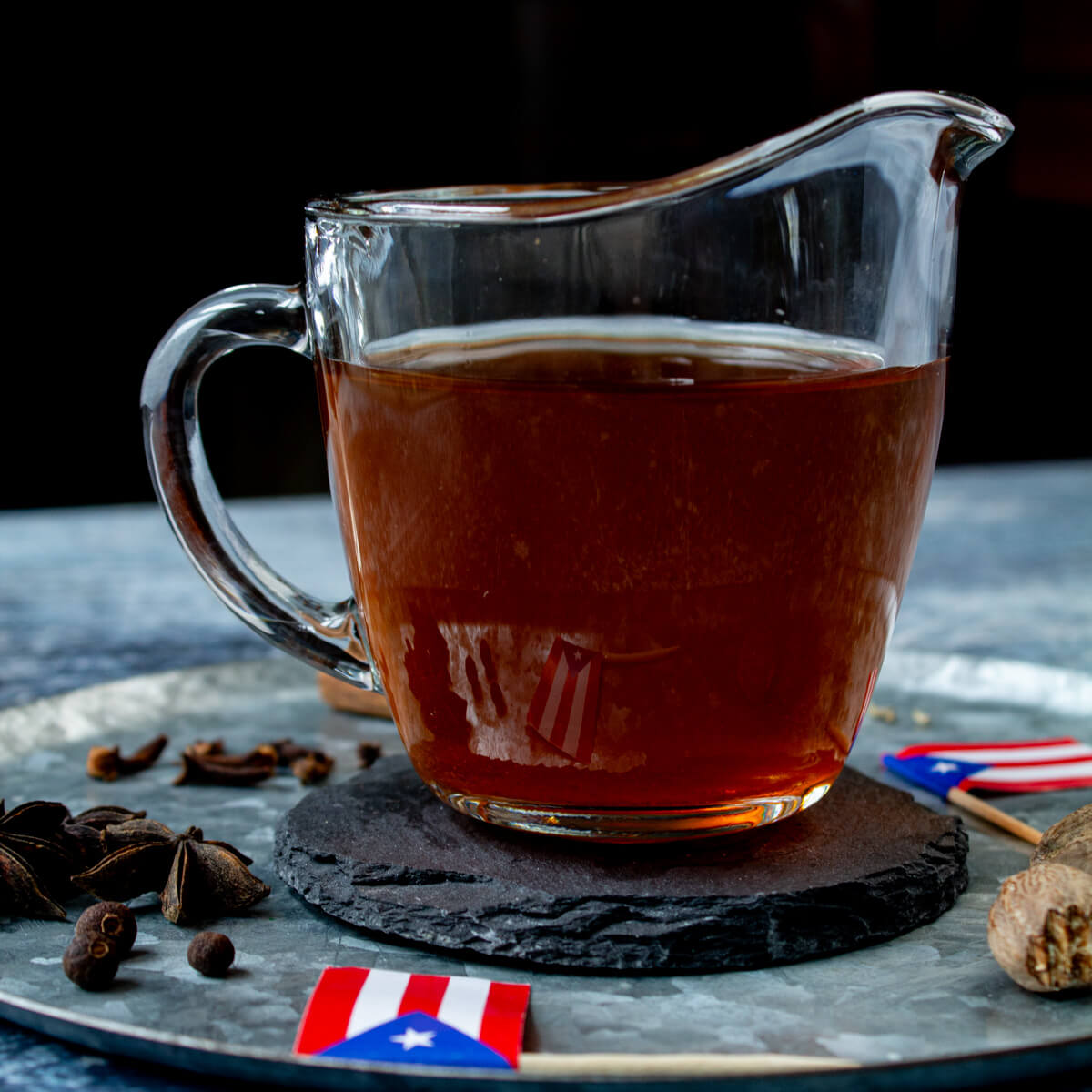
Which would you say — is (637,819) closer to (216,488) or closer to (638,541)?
(638,541)

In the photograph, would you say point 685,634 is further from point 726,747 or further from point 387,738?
point 387,738

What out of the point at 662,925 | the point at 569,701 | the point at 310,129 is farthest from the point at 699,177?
the point at 310,129

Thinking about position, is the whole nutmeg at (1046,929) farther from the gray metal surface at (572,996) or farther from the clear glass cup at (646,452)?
the clear glass cup at (646,452)

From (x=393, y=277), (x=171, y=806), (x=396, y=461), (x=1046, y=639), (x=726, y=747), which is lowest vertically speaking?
(x=1046, y=639)

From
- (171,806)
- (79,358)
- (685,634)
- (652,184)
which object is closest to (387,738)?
(171,806)

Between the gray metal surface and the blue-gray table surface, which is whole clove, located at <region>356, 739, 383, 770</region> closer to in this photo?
the gray metal surface

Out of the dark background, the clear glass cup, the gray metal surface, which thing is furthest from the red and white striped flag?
the dark background
